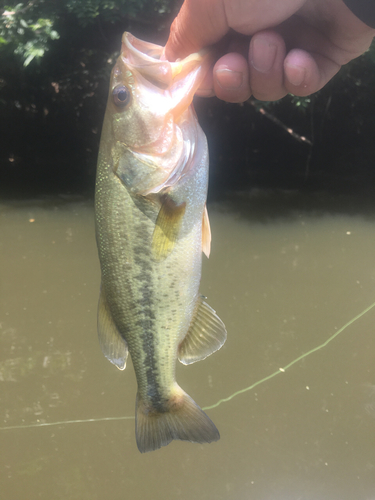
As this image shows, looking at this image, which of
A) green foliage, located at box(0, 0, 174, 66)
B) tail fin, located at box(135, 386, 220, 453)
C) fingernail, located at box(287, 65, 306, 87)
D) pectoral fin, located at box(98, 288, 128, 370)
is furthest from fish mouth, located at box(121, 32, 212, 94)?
green foliage, located at box(0, 0, 174, 66)

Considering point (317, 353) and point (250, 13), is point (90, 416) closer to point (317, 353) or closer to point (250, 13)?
point (317, 353)

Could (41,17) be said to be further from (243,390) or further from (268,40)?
(268,40)

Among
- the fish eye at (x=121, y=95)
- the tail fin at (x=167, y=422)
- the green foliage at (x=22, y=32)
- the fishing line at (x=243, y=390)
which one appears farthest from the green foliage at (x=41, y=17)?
the tail fin at (x=167, y=422)

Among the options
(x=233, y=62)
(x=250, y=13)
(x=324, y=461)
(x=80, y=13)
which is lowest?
(x=324, y=461)

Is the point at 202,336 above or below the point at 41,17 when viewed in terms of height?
below

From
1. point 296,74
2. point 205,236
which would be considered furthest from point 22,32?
point 205,236

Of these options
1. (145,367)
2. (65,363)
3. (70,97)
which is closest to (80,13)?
(70,97)

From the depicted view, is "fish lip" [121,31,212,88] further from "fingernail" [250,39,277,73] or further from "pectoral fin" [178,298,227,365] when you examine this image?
"pectoral fin" [178,298,227,365]
